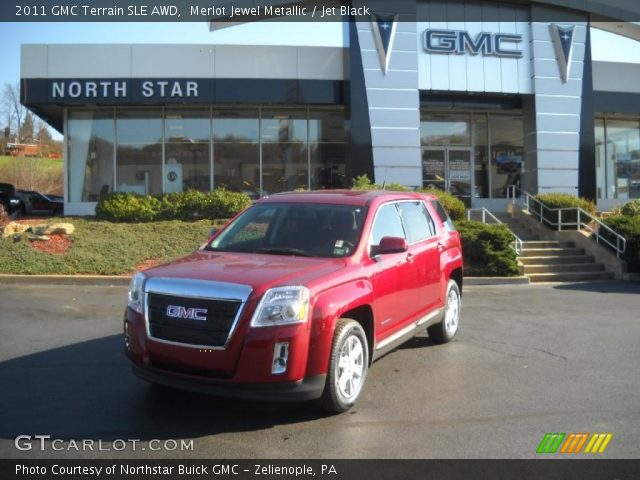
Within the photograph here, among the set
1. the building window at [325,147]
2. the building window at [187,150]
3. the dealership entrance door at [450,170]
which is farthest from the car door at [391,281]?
the dealership entrance door at [450,170]

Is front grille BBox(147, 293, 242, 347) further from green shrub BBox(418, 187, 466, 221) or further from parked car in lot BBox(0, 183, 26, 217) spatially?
parked car in lot BBox(0, 183, 26, 217)

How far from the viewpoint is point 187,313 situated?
4.39 meters

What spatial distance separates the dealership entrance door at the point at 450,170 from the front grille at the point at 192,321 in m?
20.0

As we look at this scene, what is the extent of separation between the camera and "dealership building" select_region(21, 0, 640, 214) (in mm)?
19516

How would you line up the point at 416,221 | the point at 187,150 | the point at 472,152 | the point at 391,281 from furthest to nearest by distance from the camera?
Result: 1. the point at 472,152
2. the point at 187,150
3. the point at 416,221
4. the point at 391,281

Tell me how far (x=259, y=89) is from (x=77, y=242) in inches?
332

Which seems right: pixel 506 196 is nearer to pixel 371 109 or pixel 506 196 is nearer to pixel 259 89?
pixel 371 109

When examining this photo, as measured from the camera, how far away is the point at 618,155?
83.5ft

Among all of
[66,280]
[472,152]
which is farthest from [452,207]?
[66,280]

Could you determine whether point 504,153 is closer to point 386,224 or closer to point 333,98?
point 333,98

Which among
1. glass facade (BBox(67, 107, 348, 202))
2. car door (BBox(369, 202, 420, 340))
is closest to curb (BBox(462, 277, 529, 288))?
car door (BBox(369, 202, 420, 340))

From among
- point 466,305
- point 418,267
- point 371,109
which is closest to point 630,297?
point 466,305

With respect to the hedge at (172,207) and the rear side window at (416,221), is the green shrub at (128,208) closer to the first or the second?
the hedge at (172,207)

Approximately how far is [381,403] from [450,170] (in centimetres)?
1970
